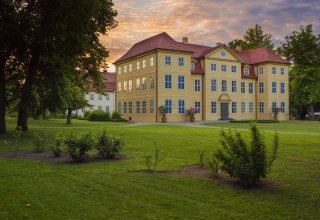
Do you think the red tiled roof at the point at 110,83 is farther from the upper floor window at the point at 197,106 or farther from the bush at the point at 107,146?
the bush at the point at 107,146

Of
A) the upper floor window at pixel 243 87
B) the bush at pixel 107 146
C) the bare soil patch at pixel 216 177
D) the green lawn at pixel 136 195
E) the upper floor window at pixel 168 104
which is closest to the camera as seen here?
the green lawn at pixel 136 195

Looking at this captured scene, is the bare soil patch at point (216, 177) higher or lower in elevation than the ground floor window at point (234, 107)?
lower

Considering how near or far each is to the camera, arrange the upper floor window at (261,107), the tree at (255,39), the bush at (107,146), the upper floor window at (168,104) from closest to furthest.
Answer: the bush at (107,146) → the upper floor window at (168,104) → the upper floor window at (261,107) → the tree at (255,39)

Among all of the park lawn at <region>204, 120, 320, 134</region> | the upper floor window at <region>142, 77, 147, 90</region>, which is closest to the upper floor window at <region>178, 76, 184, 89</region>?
the upper floor window at <region>142, 77, 147, 90</region>

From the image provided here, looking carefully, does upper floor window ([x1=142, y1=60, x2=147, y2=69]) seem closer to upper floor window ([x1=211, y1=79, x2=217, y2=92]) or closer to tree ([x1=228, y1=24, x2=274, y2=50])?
upper floor window ([x1=211, y1=79, x2=217, y2=92])

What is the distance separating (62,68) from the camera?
1941 centimetres

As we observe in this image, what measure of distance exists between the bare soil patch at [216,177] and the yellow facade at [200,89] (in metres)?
34.4

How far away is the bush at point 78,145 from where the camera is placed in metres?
10.9

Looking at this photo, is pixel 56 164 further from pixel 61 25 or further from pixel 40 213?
pixel 61 25

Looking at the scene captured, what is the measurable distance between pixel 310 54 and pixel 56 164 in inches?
416

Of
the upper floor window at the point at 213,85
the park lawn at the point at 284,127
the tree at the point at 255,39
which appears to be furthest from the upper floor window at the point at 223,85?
the tree at the point at 255,39

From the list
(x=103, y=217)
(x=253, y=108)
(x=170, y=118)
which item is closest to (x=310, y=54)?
(x=103, y=217)

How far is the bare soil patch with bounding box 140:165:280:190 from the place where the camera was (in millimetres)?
8281

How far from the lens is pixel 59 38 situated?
56.5 ft
